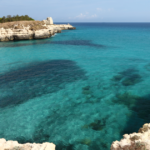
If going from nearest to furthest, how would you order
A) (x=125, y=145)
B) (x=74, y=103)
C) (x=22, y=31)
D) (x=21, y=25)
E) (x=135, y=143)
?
1. (x=135, y=143)
2. (x=125, y=145)
3. (x=74, y=103)
4. (x=22, y=31)
5. (x=21, y=25)

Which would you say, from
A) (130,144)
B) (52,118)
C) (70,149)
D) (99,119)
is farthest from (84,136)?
(130,144)

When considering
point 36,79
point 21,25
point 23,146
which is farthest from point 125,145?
point 21,25

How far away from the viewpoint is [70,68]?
22266 mm

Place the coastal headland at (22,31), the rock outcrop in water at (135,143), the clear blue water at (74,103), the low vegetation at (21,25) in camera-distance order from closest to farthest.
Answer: the rock outcrop in water at (135,143)
the clear blue water at (74,103)
the coastal headland at (22,31)
the low vegetation at (21,25)

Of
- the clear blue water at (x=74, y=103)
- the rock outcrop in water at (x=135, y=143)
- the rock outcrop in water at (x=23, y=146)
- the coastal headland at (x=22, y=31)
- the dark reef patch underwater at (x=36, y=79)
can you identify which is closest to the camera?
the rock outcrop in water at (x=135, y=143)

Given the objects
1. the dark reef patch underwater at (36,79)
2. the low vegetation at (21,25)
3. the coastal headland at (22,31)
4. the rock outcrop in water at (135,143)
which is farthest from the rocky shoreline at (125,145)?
the low vegetation at (21,25)

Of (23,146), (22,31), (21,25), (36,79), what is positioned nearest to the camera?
(23,146)

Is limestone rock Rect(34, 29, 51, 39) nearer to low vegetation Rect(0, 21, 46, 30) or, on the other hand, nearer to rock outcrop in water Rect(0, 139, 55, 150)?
low vegetation Rect(0, 21, 46, 30)

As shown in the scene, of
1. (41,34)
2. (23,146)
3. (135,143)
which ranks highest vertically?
(41,34)

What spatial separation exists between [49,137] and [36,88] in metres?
7.56

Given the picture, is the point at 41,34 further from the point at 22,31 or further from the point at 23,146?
the point at 23,146

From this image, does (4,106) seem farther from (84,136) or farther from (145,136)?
(145,136)

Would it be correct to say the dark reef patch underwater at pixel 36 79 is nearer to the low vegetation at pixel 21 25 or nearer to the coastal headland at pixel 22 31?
the coastal headland at pixel 22 31

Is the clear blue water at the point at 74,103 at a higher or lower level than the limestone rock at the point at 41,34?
lower
